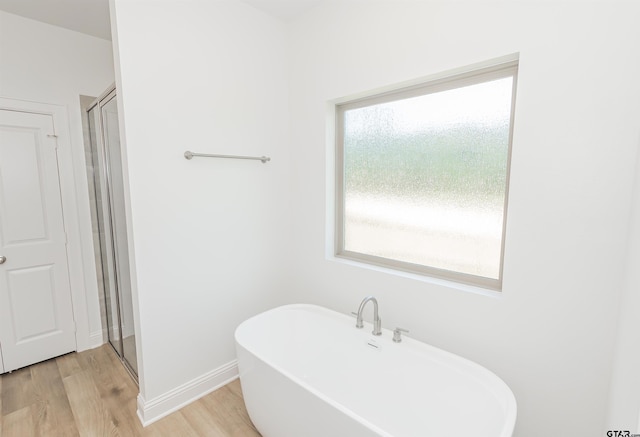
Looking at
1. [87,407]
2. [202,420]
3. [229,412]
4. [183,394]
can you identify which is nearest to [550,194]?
[229,412]

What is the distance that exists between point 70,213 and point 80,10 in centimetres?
153

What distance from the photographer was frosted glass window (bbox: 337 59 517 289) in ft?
5.34

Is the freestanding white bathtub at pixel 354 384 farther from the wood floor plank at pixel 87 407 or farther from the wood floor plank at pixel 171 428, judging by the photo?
the wood floor plank at pixel 87 407

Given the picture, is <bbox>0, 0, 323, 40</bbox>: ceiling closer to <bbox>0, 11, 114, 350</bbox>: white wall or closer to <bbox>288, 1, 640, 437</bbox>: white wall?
<bbox>0, 11, 114, 350</bbox>: white wall

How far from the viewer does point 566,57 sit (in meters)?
1.26

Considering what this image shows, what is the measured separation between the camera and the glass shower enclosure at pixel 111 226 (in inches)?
83.9

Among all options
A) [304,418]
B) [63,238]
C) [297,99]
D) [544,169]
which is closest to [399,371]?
[304,418]

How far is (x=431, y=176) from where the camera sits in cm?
186

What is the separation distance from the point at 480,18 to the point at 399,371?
1.87 meters

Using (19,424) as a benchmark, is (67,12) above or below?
above

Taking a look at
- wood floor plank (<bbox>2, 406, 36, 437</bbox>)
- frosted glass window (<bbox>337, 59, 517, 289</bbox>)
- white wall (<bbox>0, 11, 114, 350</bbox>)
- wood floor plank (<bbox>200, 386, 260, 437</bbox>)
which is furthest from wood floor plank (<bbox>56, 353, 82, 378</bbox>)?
frosted glass window (<bbox>337, 59, 517, 289</bbox>)

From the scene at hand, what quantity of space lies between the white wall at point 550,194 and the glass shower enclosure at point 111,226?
192 centimetres

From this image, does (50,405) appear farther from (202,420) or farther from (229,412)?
(229,412)

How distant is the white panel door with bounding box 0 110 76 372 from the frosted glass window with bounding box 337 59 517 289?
2303 millimetres
